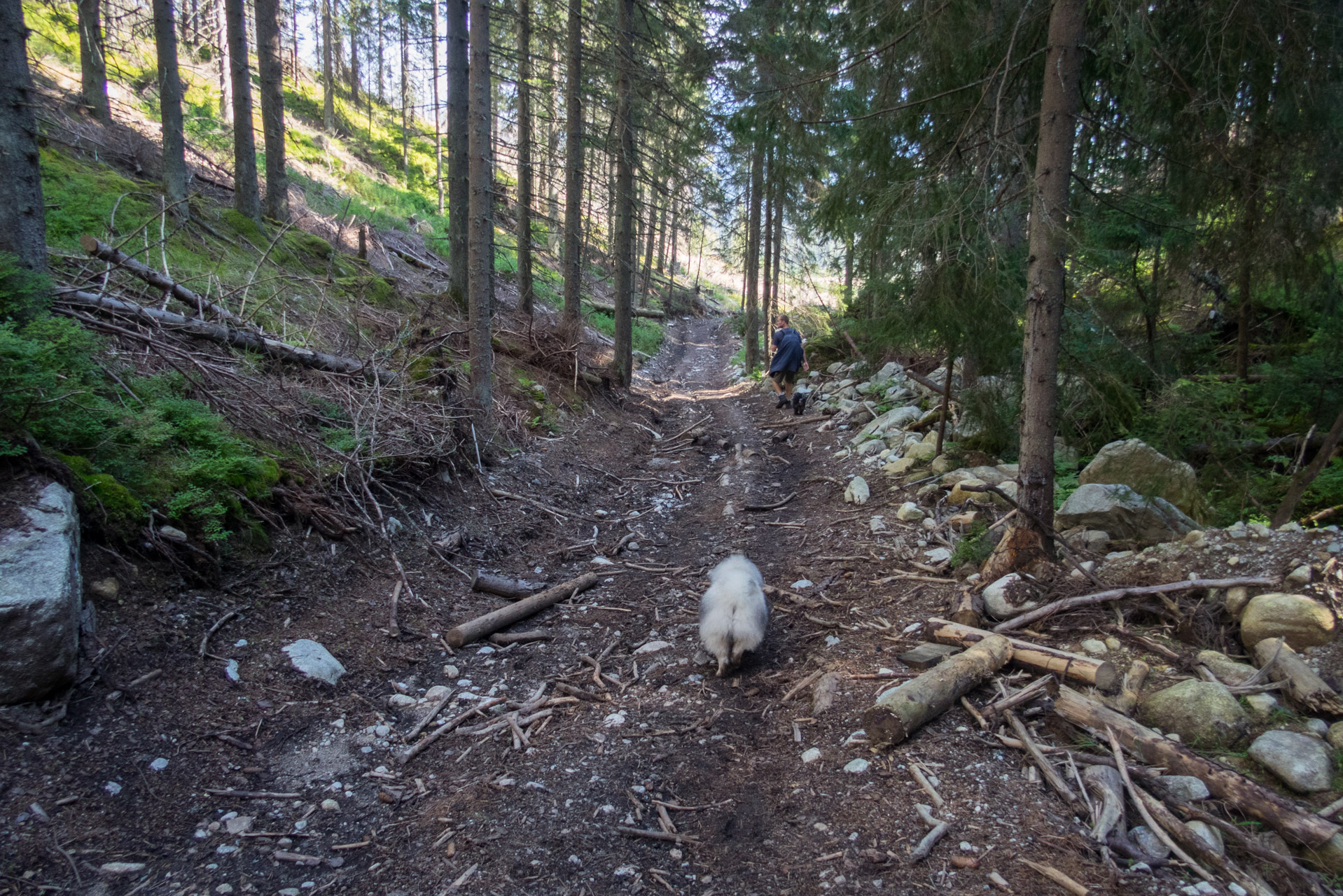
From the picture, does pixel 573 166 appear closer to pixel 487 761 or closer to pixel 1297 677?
pixel 487 761

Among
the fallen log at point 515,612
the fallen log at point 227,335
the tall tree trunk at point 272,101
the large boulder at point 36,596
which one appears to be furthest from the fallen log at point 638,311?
the large boulder at point 36,596

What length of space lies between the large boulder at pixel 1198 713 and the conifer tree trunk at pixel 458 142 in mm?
10655

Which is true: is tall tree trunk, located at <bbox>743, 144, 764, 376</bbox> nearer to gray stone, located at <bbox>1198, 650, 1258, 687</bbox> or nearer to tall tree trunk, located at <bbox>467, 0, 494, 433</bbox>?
tall tree trunk, located at <bbox>467, 0, 494, 433</bbox>

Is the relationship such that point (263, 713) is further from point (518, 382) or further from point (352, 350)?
point (518, 382)

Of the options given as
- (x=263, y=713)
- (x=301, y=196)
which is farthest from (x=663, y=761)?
(x=301, y=196)

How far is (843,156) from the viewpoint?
710 cm

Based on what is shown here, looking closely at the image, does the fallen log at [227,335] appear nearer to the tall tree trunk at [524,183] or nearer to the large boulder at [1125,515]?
the tall tree trunk at [524,183]

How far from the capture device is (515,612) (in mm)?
5441

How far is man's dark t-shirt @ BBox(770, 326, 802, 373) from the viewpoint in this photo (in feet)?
46.4

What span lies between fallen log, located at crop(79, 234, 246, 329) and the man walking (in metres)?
10.1

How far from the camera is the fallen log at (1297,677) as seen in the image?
3252 millimetres

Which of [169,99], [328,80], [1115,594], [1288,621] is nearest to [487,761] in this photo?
[1115,594]

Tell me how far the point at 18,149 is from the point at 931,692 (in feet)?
24.6

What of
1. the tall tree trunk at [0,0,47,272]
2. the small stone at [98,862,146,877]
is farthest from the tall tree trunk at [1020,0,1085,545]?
the tall tree trunk at [0,0,47,272]
